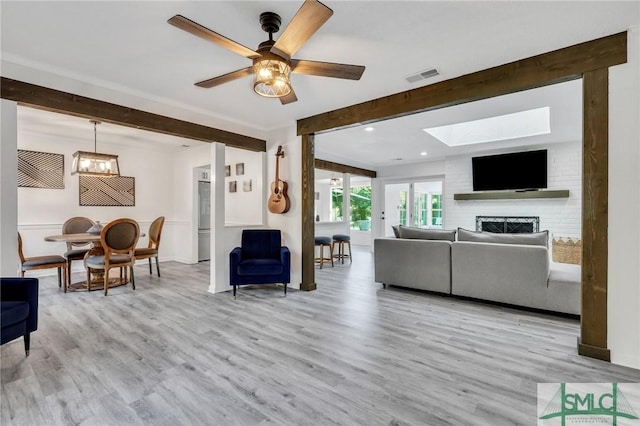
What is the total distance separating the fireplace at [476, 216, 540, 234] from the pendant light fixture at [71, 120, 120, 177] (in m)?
7.42

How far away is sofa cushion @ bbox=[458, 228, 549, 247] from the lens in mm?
3545

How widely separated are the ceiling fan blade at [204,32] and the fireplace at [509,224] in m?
6.55

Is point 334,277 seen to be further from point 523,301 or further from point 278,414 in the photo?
point 278,414

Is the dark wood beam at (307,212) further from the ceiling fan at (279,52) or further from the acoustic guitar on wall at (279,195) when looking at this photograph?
the ceiling fan at (279,52)

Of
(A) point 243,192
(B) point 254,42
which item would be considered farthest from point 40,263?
(B) point 254,42

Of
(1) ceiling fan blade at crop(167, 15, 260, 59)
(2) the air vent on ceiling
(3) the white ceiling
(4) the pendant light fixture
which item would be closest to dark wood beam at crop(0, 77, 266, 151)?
(3) the white ceiling

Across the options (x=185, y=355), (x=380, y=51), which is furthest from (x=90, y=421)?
(x=380, y=51)

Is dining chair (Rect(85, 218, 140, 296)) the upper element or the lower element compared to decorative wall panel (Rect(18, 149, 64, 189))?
lower

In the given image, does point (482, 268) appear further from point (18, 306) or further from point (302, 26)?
point (18, 306)

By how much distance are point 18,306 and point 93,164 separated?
3114 mm

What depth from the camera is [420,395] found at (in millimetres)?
1846

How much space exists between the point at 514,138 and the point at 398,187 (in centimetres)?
353

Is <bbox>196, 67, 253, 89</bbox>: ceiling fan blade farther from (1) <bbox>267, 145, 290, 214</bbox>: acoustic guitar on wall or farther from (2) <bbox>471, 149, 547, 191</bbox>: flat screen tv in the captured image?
(2) <bbox>471, 149, 547, 191</bbox>: flat screen tv

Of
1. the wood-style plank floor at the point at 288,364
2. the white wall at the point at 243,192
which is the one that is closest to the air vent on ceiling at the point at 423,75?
the wood-style plank floor at the point at 288,364
